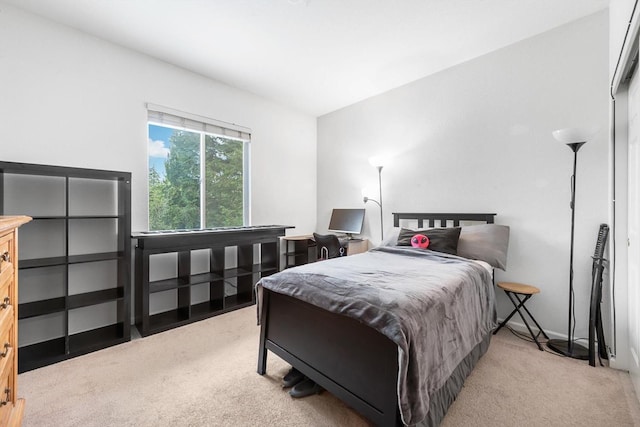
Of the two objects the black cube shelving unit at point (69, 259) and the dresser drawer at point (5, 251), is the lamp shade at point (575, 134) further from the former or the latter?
the black cube shelving unit at point (69, 259)

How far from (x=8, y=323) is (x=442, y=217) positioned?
3313mm

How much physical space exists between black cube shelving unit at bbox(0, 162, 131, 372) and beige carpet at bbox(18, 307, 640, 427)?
0.29 meters

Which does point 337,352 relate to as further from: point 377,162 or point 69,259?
point 377,162

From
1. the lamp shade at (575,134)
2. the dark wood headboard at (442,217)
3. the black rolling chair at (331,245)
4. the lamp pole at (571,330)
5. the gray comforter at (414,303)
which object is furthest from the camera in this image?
the black rolling chair at (331,245)

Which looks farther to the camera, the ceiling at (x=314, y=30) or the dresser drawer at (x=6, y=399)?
the ceiling at (x=314, y=30)

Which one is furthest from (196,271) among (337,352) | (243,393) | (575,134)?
(575,134)

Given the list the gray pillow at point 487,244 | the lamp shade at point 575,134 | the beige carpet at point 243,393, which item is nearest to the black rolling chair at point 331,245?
the gray pillow at point 487,244

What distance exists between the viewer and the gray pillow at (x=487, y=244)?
7.79 feet

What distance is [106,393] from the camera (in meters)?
1.65

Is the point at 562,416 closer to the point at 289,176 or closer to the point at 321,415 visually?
the point at 321,415

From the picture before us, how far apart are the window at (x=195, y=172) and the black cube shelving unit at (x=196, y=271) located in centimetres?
38

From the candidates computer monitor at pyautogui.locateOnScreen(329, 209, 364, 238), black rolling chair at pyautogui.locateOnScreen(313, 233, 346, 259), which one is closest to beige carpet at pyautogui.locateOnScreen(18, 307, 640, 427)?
black rolling chair at pyautogui.locateOnScreen(313, 233, 346, 259)

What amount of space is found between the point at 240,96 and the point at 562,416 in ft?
13.7

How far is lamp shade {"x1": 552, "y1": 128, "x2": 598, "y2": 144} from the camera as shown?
1.97 metres
